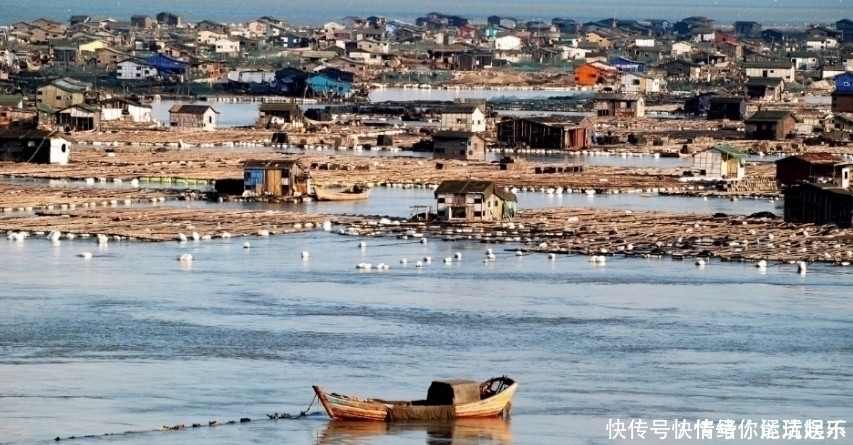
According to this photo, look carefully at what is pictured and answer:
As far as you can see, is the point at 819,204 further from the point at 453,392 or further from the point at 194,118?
the point at 194,118

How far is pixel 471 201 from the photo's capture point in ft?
97.0

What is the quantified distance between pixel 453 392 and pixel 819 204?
1465cm

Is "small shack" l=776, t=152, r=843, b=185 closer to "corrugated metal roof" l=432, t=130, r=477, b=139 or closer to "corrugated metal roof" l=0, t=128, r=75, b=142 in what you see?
"corrugated metal roof" l=432, t=130, r=477, b=139

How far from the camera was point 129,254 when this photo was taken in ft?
85.3

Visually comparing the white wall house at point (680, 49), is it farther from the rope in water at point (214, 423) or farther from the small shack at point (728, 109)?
the rope in water at point (214, 423)

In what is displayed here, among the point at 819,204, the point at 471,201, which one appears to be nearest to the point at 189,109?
the point at 471,201

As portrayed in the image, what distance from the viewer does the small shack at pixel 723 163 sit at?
123ft

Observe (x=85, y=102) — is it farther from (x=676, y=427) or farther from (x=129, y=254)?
(x=676, y=427)

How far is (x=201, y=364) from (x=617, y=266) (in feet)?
28.3

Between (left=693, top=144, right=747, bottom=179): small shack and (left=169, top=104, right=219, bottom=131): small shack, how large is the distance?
1587 centimetres

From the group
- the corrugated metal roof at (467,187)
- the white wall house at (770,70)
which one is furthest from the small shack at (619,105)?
the corrugated metal roof at (467,187)

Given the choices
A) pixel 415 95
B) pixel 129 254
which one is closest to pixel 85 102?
pixel 415 95

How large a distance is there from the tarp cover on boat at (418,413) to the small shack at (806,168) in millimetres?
18229

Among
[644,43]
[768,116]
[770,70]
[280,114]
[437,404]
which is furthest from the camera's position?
[644,43]
